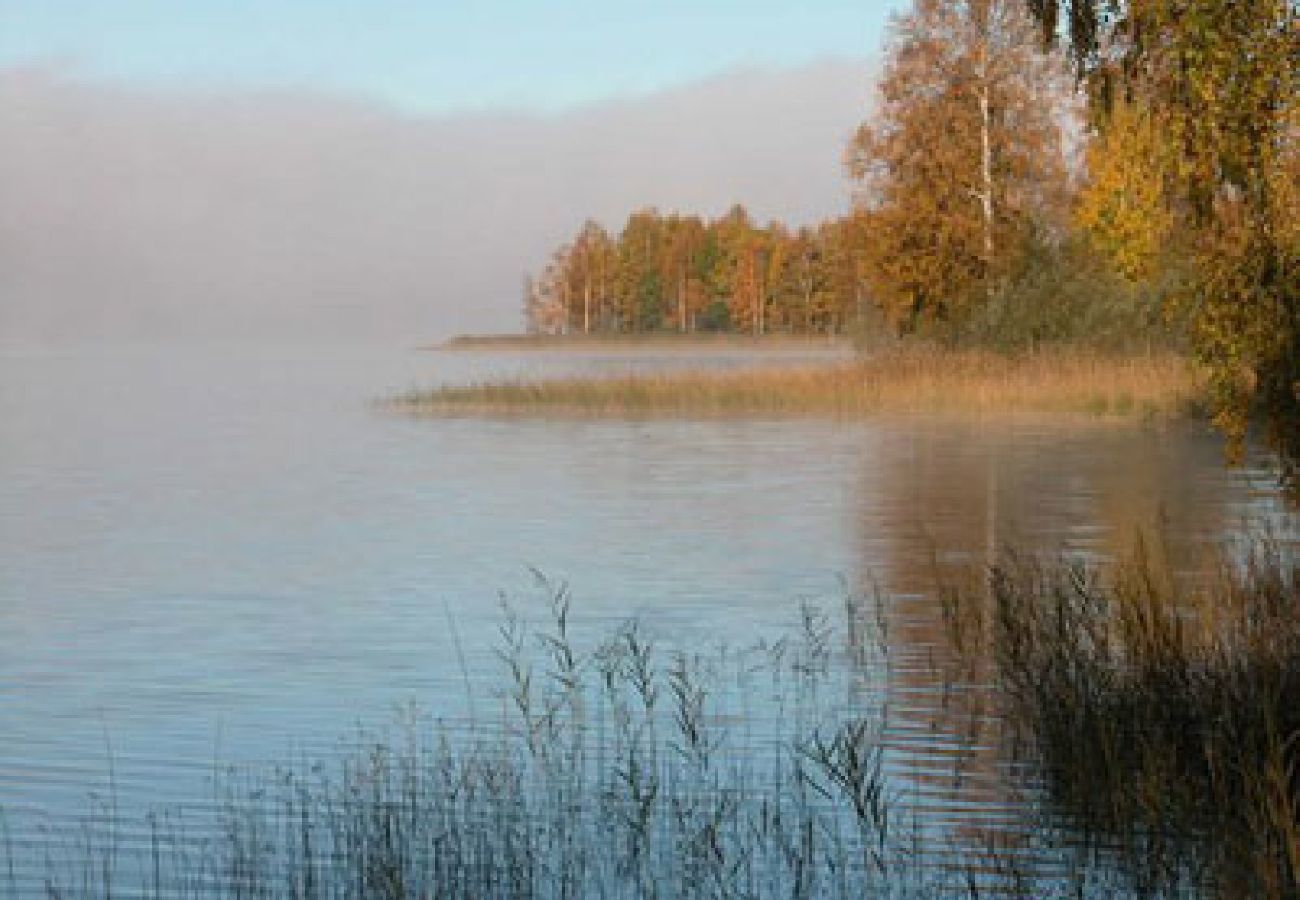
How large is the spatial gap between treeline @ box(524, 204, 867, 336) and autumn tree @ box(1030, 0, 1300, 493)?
124 meters

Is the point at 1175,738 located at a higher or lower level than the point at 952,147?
lower

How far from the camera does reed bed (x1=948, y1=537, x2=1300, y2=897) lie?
707 centimetres

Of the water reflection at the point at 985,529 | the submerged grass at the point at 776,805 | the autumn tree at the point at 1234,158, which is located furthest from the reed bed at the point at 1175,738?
the autumn tree at the point at 1234,158

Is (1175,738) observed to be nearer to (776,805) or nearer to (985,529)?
(776,805)

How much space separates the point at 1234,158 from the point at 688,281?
143070 mm

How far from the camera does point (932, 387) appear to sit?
43531mm

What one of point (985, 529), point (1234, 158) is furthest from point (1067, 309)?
point (1234, 158)

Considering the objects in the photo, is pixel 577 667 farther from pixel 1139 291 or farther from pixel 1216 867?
pixel 1139 291

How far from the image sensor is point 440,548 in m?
20.5

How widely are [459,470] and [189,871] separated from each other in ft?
75.3

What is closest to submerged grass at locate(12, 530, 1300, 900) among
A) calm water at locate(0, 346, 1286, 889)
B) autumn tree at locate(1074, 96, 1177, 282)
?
calm water at locate(0, 346, 1286, 889)

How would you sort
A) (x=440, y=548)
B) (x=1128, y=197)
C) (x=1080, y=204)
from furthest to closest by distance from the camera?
1. (x=1080, y=204)
2. (x=440, y=548)
3. (x=1128, y=197)

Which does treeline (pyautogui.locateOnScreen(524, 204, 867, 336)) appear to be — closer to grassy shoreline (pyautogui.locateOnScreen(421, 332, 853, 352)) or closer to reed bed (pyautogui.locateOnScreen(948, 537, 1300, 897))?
grassy shoreline (pyautogui.locateOnScreen(421, 332, 853, 352))

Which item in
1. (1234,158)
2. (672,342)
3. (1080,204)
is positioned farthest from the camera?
(672,342)
